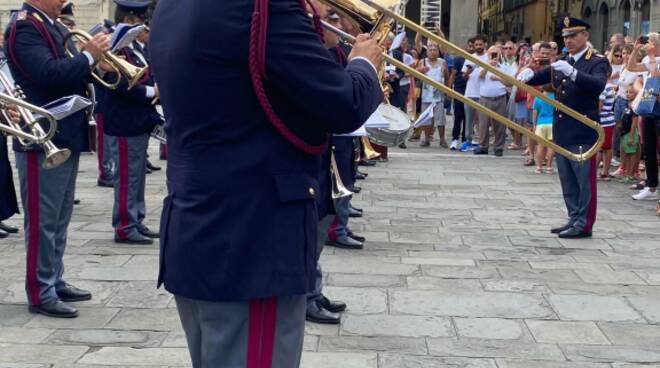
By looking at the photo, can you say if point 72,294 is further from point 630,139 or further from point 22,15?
point 630,139

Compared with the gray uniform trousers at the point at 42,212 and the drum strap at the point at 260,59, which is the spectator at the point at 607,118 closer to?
the gray uniform trousers at the point at 42,212

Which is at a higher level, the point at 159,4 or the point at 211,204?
the point at 159,4

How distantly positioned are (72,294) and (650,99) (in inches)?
263

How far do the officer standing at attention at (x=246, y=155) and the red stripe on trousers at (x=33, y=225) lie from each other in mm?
2650

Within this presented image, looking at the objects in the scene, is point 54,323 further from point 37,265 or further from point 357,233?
point 357,233

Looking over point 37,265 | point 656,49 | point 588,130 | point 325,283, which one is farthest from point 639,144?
point 37,265

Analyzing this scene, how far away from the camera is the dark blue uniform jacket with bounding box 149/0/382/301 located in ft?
7.81

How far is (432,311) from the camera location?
537 centimetres

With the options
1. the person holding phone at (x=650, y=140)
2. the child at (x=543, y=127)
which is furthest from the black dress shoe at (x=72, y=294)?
the child at (x=543, y=127)

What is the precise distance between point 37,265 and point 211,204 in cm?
298

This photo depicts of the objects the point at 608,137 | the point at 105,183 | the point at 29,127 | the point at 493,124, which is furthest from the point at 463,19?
the point at 29,127

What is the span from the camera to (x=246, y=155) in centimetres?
245

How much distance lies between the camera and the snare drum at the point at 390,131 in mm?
6566

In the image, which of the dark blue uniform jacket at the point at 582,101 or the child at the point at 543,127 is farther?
the child at the point at 543,127
